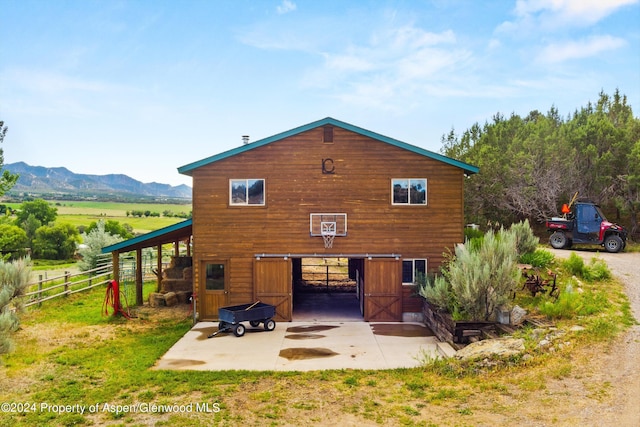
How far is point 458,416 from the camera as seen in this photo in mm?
8094

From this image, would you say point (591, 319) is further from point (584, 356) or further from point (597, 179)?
point (597, 179)

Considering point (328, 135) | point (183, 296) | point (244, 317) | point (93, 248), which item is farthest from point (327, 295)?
point (93, 248)

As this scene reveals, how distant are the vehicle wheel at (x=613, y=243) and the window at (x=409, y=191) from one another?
11733mm

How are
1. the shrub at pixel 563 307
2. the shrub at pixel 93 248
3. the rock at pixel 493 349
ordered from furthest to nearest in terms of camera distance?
1. the shrub at pixel 93 248
2. the shrub at pixel 563 307
3. the rock at pixel 493 349

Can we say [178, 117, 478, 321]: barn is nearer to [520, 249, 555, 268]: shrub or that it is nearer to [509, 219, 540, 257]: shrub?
[520, 249, 555, 268]: shrub

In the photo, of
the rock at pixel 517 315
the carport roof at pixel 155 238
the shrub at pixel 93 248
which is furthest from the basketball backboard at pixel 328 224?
the shrub at pixel 93 248

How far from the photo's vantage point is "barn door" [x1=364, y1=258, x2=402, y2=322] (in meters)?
16.4

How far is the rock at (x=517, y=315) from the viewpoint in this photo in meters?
12.7

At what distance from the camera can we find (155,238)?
1842 centimetres

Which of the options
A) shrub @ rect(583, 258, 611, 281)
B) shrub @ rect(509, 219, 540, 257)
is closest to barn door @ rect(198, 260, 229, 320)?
shrub @ rect(509, 219, 540, 257)

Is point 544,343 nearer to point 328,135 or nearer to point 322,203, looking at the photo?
point 322,203

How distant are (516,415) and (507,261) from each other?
18.1 ft

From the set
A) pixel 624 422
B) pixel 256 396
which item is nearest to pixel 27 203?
pixel 256 396

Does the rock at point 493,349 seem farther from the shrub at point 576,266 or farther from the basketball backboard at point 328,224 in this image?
the shrub at point 576,266
